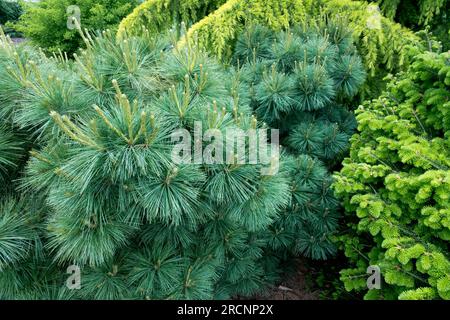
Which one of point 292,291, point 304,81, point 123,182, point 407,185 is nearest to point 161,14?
point 304,81

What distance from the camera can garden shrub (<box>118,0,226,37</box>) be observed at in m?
3.25

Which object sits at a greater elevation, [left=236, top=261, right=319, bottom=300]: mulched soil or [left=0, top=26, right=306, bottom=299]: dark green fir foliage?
[left=0, top=26, right=306, bottom=299]: dark green fir foliage

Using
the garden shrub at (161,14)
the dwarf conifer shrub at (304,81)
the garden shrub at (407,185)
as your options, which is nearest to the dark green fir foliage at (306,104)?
the dwarf conifer shrub at (304,81)

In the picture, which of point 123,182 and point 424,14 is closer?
point 123,182

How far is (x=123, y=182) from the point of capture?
5.39 feet

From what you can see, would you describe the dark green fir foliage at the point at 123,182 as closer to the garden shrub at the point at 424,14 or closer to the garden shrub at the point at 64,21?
the garden shrub at the point at 424,14

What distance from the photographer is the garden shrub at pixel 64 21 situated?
5.21 metres

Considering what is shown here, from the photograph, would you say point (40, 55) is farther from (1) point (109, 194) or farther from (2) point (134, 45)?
(1) point (109, 194)

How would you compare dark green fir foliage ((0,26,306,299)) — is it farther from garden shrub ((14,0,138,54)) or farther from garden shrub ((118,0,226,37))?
garden shrub ((14,0,138,54))

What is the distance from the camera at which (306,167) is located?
259cm

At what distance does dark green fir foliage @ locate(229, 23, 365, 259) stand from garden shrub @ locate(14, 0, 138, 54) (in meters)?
3.06

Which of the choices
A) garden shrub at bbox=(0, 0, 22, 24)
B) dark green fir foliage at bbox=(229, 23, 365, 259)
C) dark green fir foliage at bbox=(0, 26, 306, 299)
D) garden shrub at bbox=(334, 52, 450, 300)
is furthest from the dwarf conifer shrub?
garden shrub at bbox=(0, 0, 22, 24)

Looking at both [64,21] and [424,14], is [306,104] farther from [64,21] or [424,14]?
[64,21]

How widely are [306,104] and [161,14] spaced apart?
160 cm
